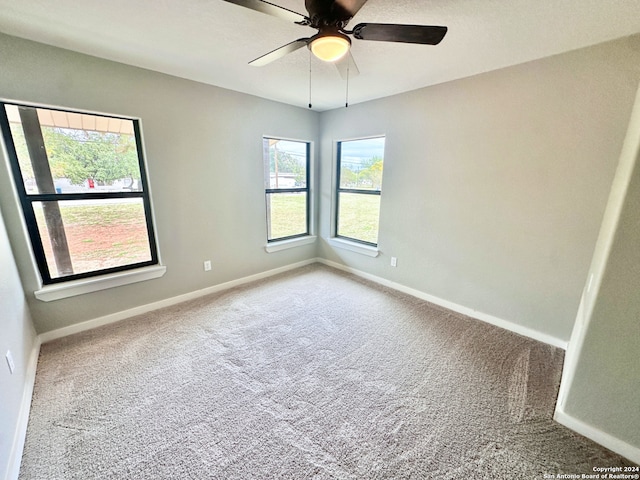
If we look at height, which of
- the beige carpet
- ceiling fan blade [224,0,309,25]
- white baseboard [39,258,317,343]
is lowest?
the beige carpet

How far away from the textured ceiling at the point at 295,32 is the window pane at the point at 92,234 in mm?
1254

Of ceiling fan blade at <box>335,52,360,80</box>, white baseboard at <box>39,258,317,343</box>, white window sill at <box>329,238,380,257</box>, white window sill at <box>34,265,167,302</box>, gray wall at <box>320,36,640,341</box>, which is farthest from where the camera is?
white window sill at <box>329,238,380,257</box>

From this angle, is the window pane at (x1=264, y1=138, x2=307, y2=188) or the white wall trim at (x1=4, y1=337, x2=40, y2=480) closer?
the white wall trim at (x1=4, y1=337, x2=40, y2=480)

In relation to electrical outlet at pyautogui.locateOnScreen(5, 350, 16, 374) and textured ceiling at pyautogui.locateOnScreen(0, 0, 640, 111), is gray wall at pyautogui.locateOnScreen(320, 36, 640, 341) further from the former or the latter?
electrical outlet at pyautogui.locateOnScreen(5, 350, 16, 374)

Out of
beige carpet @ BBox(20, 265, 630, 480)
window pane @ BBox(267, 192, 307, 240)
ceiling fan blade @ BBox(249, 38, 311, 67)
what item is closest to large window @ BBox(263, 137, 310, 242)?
window pane @ BBox(267, 192, 307, 240)

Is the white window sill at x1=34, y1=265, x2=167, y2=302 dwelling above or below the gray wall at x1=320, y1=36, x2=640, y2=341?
below

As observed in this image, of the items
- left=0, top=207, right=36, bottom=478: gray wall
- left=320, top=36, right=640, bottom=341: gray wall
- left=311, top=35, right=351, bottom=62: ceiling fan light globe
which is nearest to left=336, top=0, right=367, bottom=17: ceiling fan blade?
left=311, top=35, right=351, bottom=62: ceiling fan light globe

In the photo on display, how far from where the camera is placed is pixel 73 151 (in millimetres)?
2145

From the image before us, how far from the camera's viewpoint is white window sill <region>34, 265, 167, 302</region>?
2117mm

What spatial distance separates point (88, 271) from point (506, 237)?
3935 millimetres

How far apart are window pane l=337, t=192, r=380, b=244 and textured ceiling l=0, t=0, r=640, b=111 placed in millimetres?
1511

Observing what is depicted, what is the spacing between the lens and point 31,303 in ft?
6.81

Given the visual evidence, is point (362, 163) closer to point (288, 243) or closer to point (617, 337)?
point (288, 243)

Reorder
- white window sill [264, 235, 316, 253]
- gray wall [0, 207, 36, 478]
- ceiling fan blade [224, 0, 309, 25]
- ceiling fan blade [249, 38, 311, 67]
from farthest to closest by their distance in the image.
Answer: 1. white window sill [264, 235, 316, 253]
2. ceiling fan blade [249, 38, 311, 67]
3. gray wall [0, 207, 36, 478]
4. ceiling fan blade [224, 0, 309, 25]
